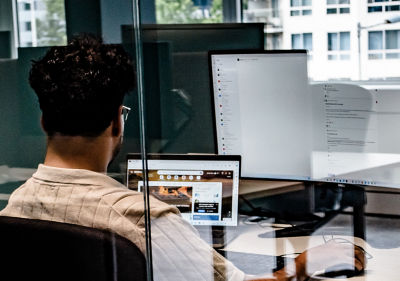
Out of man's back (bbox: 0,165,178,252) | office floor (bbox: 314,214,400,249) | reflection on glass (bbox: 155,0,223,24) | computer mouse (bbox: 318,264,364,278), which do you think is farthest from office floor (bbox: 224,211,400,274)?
reflection on glass (bbox: 155,0,223,24)

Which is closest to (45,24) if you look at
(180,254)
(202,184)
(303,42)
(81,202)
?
(81,202)

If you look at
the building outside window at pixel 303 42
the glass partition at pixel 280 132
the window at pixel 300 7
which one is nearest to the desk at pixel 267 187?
the glass partition at pixel 280 132

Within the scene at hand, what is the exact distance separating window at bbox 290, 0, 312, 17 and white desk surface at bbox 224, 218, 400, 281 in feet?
1.80

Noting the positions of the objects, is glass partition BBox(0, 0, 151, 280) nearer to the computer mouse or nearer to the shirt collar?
the shirt collar

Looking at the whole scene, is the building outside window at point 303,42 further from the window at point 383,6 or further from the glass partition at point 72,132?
the glass partition at point 72,132

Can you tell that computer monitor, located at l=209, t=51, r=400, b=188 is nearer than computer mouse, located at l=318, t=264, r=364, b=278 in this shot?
No

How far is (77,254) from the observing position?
0.94 metres

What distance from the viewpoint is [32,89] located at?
98 centimetres

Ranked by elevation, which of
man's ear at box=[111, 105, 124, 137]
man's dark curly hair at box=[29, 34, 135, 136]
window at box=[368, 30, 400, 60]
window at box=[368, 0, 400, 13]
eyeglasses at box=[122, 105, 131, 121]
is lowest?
man's ear at box=[111, 105, 124, 137]

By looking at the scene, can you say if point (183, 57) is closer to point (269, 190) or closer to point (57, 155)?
point (269, 190)

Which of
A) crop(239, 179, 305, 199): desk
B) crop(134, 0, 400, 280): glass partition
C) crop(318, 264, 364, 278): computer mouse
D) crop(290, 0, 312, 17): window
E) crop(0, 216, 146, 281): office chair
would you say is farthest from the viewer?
crop(239, 179, 305, 199): desk

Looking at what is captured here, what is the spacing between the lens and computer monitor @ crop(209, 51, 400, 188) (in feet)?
4.91

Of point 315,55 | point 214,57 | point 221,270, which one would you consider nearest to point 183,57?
point 214,57

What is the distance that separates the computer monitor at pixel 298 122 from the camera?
1497 mm
